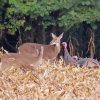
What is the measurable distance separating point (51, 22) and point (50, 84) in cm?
717

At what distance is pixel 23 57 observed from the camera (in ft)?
33.5

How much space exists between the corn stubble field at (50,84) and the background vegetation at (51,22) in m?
4.44

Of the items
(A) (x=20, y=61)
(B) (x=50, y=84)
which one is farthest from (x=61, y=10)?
(B) (x=50, y=84)

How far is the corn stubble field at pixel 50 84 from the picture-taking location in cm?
704

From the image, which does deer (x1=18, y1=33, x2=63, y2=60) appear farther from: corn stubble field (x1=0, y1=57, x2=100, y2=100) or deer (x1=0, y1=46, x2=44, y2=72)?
corn stubble field (x1=0, y1=57, x2=100, y2=100)

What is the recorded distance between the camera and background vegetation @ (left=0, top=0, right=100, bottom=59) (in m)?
14.2

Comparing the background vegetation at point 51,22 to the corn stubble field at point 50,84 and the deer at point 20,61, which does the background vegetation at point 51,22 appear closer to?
the deer at point 20,61

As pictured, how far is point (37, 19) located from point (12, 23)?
0.63 metres

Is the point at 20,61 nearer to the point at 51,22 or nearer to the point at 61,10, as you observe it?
the point at 61,10

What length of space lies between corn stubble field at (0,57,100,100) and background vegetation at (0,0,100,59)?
4.44 m

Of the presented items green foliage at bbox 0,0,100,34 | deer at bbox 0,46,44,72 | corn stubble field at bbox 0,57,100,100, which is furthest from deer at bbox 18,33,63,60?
corn stubble field at bbox 0,57,100,100

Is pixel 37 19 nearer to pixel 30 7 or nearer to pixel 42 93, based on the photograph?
pixel 30 7

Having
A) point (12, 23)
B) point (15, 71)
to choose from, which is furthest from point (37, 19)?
point (15, 71)

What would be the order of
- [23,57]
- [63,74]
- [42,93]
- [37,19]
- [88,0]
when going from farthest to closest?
[37,19] → [88,0] → [23,57] → [63,74] → [42,93]
